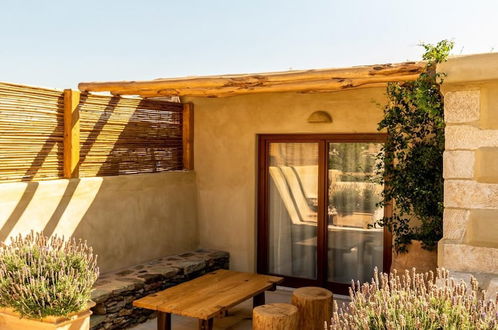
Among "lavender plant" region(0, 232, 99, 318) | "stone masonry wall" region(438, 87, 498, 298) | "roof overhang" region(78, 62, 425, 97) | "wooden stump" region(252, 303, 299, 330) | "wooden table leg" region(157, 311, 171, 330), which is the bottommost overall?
"wooden table leg" region(157, 311, 171, 330)

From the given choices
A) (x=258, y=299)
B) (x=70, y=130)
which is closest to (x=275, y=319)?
(x=258, y=299)

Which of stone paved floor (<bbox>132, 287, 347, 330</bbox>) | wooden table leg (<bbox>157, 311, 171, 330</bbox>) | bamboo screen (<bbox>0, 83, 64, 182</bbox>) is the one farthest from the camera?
stone paved floor (<bbox>132, 287, 347, 330</bbox>)

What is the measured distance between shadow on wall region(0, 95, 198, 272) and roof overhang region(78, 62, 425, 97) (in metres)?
0.62

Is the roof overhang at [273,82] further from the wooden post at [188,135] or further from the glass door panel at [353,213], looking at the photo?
the glass door panel at [353,213]

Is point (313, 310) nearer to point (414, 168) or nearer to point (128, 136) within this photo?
point (414, 168)

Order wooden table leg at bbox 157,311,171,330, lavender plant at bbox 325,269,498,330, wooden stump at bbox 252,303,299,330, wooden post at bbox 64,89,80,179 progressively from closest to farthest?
1. lavender plant at bbox 325,269,498,330
2. wooden stump at bbox 252,303,299,330
3. wooden table leg at bbox 157,311,171,330
4. wooden post at bbox 64,89,80,179

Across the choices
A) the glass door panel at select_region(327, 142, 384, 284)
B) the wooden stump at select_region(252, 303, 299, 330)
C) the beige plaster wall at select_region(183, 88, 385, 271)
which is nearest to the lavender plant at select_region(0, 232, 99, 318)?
the wooden stump at select_region(252, 303, 299, 330)

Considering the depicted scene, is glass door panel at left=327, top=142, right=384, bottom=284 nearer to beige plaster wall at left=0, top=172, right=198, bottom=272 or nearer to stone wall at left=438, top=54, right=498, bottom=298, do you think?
beige plaster wall at left=0, top=172, right=198, bottom=272

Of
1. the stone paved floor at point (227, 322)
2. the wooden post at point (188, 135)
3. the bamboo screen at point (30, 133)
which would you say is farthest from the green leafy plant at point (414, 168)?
the bamboo screen at point (30, 133)

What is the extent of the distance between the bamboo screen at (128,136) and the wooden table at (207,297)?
2013 millimetres

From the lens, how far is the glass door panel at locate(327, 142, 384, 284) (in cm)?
745

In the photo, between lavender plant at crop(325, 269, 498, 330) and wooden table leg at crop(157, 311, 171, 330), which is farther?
wooden table leg at crop(157, 311, 171, 330)

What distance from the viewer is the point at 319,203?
774 centimetres

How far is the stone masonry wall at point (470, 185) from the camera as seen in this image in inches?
161
